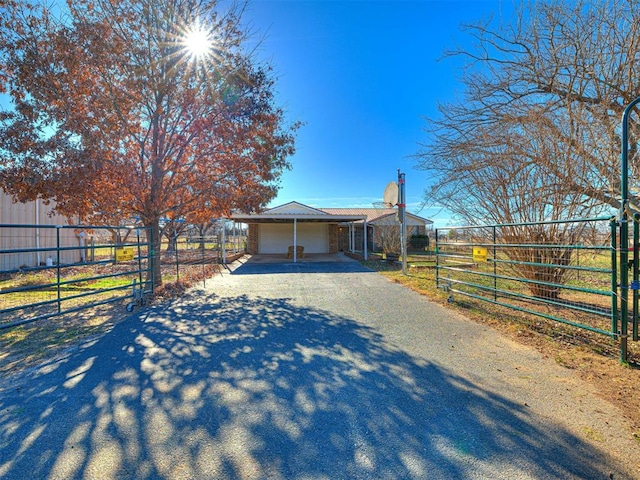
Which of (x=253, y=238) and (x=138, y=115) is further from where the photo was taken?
(x=253, y=238)

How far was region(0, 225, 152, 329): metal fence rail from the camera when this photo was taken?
5.09 m

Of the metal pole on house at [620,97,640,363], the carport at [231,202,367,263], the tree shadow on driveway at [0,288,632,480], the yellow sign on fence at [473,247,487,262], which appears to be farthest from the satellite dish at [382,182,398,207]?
the tree shadow on driveway at [0,288,632,480]

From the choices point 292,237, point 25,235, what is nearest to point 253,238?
point 292,237

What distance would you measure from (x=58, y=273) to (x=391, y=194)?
403 inches

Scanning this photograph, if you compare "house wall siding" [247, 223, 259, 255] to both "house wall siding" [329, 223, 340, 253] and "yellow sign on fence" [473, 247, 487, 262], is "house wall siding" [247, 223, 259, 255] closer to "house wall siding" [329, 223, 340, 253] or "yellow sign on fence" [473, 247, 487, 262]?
"house wall siding" [329, 223, 340, 253]

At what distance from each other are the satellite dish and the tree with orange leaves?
4594 mm

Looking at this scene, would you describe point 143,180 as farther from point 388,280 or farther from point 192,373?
point 388,280

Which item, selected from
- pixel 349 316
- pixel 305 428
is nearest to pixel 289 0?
pixel 349 316

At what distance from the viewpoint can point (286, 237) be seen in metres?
21.4

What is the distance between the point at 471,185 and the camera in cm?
658

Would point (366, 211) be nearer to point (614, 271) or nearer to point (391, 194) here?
point (391, 194)

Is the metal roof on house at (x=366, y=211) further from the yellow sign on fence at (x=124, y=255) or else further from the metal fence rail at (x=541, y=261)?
the yellow sign on fence at (x=124, y=255)

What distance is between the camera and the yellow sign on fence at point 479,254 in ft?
21.0

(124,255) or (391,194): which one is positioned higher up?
(391,194)
